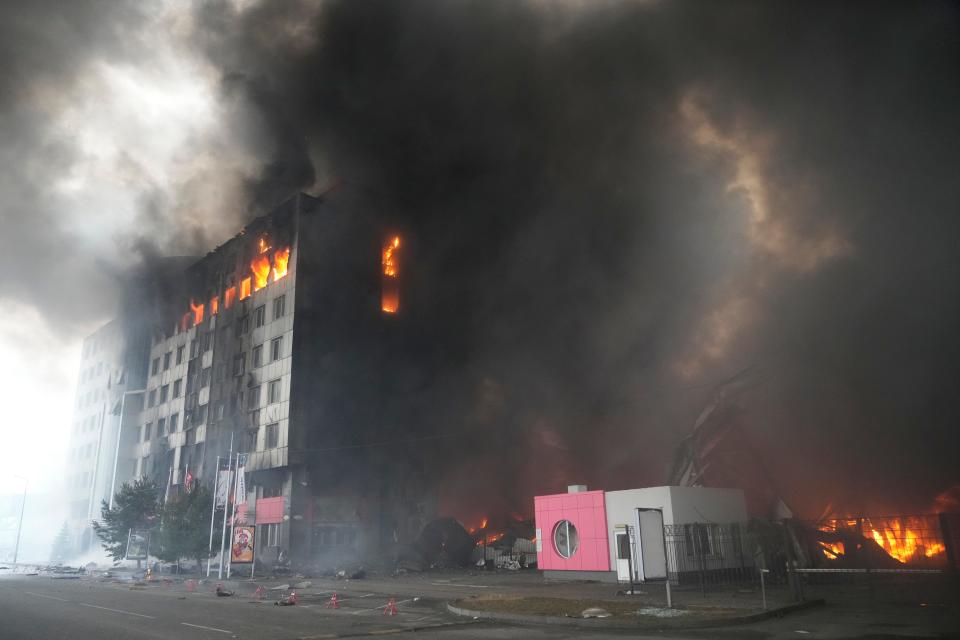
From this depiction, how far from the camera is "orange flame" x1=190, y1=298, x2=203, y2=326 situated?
65312 millimetres

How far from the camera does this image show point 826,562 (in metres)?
25.7

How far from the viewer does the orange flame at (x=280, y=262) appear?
52725 millimetres

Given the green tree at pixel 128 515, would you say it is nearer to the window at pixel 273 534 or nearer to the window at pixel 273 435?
the window at pixel 273 534

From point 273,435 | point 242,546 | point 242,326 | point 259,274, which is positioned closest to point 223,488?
point 242,546

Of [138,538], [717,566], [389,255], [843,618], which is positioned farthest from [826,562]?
[138,538]

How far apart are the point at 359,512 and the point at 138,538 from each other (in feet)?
61.2

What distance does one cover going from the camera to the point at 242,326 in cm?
5650

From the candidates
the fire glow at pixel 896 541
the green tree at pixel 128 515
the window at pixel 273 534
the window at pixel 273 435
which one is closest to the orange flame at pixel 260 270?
the window at pixel 273 435

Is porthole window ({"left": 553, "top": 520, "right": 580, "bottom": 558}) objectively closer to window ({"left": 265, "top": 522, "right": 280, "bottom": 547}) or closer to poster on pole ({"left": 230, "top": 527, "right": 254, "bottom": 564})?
poster on pole ({"left": 230, "top": 527, "right": 254, "bottom": 564})

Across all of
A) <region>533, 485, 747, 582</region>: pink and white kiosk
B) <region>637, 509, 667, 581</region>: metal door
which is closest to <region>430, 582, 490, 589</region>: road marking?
<region>533, 485, 747, 582</region>: pink and white kiosk

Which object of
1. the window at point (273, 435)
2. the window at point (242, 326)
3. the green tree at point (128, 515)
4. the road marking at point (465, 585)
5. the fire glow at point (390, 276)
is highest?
the fire glow at point (390, 276)

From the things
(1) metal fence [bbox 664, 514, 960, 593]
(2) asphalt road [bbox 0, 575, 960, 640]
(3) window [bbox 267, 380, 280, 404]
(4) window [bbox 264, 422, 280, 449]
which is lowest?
(2) asphalt road [bbox 0, 575, 960, 640]

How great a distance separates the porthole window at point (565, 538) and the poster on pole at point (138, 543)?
36182 mm

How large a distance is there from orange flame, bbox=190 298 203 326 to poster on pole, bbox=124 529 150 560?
2200cm
